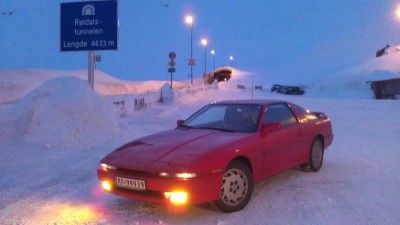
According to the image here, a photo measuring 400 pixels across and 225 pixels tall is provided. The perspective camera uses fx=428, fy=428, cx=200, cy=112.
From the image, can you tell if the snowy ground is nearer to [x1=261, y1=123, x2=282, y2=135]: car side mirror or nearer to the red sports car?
the red sports car

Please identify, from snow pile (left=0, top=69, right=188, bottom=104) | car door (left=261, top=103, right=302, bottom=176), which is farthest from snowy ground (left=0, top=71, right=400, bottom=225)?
snow pile (left=0, top=69, right=188, bottom=104)

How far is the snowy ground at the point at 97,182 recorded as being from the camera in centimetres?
479

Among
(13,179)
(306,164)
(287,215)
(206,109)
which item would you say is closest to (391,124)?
(306,164)

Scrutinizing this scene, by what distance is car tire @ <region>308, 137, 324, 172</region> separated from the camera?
694 cm

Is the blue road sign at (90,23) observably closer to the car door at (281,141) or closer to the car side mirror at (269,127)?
the car door at (281,141)

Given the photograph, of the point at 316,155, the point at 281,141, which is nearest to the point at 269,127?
the point at 281,141

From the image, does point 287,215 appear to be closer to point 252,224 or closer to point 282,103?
point 252,224

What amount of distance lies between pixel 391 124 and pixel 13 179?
13245 millimetres

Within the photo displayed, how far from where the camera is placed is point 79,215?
4836 mm

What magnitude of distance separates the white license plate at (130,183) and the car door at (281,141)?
1727mm

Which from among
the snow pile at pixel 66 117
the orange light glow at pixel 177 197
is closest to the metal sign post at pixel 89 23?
the snow pile at pixel 66 117

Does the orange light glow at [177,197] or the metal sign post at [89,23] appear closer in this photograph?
the orange light glow at [177,197]

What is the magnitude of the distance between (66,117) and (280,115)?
17.0ft

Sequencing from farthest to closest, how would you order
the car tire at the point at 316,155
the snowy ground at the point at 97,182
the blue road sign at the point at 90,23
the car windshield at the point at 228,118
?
the blue road sign at the point at 90,23
the car tire at the point at 316,155
the car windshield at the point at 228,118
the snowy ground at the point at 97,182
